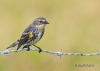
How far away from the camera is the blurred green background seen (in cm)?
1633

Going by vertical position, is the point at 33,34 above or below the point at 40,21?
below

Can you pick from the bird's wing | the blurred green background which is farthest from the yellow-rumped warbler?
the blurred green background

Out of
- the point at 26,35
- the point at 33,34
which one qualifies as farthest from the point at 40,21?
the point at 26,35

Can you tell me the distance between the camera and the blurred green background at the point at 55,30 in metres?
16.3

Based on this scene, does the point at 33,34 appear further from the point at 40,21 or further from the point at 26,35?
the point at 40,21

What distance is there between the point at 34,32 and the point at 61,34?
4.48 meters

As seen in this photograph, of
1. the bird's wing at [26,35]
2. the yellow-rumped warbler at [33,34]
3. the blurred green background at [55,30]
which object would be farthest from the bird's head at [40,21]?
the blurred green background at [55,30]

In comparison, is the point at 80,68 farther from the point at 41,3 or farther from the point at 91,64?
the point at 41,3

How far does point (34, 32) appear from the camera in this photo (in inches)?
530

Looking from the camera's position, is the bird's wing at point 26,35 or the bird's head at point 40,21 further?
the bird's head at point 40,21

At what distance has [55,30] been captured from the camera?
18.4m

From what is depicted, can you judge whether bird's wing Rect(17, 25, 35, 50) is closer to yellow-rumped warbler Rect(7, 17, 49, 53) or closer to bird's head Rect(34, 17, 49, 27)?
yellow-rumped warbler Rect(7, 17, 49, 53)

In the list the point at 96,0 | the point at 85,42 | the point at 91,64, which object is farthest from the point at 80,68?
the point at 96,0

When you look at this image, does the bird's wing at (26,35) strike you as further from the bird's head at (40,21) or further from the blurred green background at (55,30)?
the blurred green background at (55,30)
